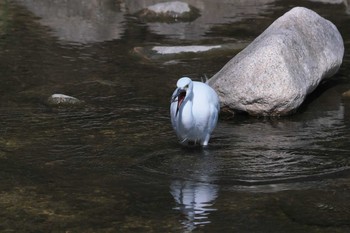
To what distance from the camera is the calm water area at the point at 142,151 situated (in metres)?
5.87

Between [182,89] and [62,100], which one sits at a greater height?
[182,89]

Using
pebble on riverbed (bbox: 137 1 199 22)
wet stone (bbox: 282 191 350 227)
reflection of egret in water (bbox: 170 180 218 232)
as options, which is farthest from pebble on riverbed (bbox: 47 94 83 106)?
pebble on riverbed (bbox: 137 1 199 22)

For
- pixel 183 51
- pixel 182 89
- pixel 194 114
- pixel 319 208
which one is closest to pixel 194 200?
pixel 319 208

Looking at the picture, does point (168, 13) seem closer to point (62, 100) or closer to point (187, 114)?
point (62, 100)

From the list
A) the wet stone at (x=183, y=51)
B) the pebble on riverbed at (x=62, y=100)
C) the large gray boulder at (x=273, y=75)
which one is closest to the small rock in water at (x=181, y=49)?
the wet stone at (x=183, y=51)

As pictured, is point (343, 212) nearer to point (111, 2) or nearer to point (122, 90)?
point (122, 90)

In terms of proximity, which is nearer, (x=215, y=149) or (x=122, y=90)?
(x=215, y=149)

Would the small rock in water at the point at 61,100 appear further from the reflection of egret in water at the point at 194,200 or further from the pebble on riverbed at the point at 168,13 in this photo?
the pebble on riverbed at the point at 168,13

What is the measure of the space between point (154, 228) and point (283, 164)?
1722 mm

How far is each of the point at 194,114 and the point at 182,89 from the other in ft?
1.25

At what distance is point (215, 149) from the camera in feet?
24.6

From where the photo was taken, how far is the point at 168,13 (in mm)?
13945

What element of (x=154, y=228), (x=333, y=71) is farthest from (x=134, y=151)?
(x=333, y=71)

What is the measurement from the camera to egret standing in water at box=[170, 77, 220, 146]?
725 centimetres
